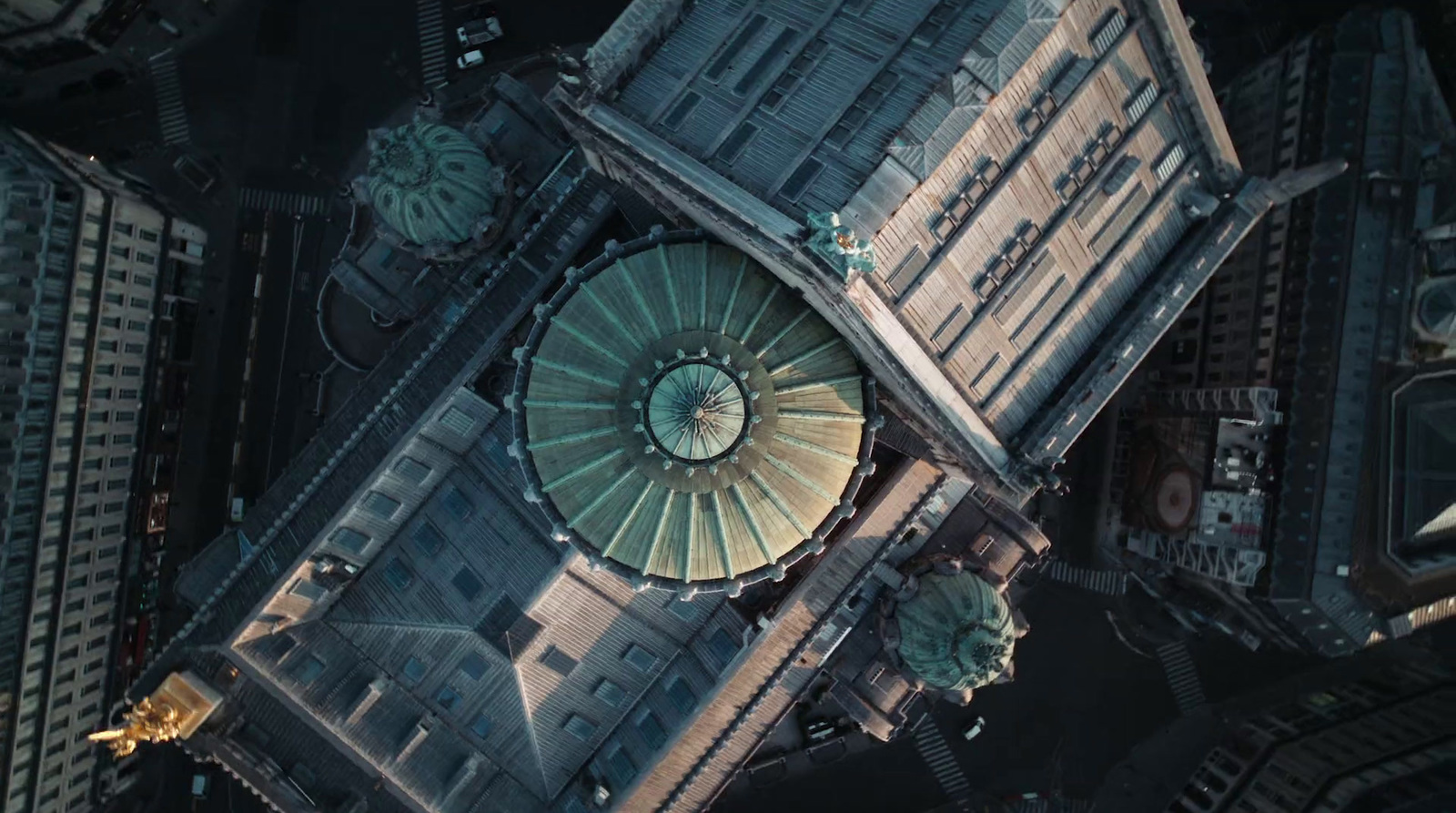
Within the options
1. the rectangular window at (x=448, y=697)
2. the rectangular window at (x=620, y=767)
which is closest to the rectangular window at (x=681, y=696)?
the rectangular window at (x=620, y=767)

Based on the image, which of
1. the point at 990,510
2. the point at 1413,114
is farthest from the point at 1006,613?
the point at 1413,114

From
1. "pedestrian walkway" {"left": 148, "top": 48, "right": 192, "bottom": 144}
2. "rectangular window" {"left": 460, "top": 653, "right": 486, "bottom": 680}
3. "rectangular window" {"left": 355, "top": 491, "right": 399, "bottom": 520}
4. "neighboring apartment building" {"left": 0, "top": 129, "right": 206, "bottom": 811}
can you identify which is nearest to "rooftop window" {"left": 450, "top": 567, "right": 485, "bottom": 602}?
"rectangular window" {"left": 460, "top": 653, "right": 486, "bottom": 680}

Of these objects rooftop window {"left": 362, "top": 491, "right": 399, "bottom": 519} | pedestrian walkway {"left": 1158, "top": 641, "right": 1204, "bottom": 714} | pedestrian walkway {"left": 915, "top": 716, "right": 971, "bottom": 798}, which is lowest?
rooftop window {"left": 362, "top": 491, "right": 399, "bottom": 519}

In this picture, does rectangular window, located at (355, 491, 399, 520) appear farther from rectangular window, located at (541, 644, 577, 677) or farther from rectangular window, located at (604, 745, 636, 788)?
rectangular window, located at (604, 745, 636, 788)

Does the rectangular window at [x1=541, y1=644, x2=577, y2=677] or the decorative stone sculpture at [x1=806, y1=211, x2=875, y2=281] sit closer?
the decorative stone sculpture at [x1=806, y1=211, x2=875, y2=281]

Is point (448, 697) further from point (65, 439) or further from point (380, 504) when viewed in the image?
point (65, 439)

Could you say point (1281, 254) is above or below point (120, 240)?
above

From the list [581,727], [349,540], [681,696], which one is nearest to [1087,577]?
[681,696]

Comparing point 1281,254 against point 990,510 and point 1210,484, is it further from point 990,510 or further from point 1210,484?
point 990,510
